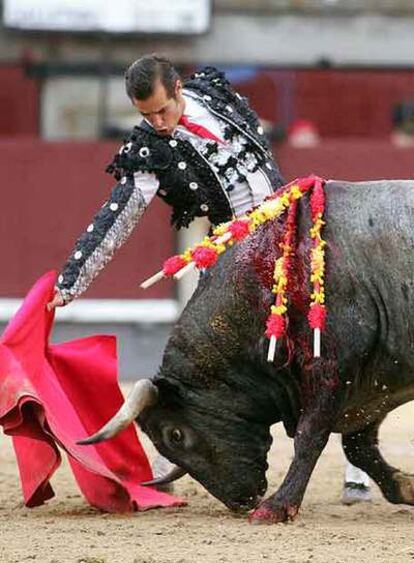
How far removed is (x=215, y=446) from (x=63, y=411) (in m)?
0.51

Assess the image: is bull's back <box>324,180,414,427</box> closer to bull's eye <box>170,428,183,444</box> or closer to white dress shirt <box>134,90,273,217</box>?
white dress shirt <box>134,90,273,217</box>

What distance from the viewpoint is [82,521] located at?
525 centimetres

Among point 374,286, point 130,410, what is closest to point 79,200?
point 130,410

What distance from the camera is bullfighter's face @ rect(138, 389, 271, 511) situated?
5281mm

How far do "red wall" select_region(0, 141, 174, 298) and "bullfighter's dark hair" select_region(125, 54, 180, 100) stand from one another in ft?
16.3

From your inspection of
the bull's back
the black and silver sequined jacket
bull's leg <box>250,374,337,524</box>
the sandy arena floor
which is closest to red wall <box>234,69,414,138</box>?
the sandy arena floor

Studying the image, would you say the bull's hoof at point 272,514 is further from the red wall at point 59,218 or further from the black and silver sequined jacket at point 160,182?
the red wall at point 59,218

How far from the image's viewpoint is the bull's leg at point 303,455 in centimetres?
506

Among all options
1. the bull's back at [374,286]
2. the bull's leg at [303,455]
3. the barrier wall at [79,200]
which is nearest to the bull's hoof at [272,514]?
the bull's leg at [303,455]

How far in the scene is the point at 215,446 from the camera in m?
5.30

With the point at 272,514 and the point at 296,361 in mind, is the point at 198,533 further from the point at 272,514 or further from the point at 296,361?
the point at 296,361

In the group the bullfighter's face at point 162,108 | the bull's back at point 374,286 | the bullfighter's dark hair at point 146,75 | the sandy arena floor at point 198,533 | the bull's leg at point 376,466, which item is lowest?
the sandy arena floor at point 198,533

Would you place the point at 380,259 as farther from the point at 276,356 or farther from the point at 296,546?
the point at 296,546

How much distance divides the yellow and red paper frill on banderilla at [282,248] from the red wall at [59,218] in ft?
16.0
